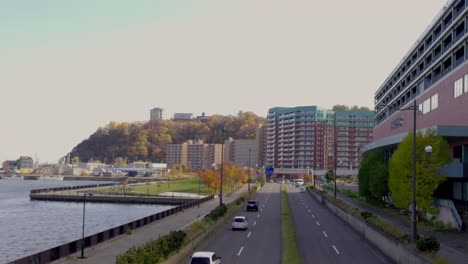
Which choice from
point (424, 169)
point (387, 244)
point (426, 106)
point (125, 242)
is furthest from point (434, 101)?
point (125, 242)

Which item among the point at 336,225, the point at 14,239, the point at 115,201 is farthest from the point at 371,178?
the point at 115,201

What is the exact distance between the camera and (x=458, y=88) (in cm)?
5112

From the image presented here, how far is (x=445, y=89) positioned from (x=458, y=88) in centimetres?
512

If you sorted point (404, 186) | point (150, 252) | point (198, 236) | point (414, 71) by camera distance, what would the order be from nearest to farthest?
point (150, 252) < point (198, 236) < point (404, 186) < point (414, 71)

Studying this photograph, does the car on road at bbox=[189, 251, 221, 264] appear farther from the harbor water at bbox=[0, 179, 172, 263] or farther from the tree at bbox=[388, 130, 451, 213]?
the harbor water at bbox=[0, 179, 172, 263]

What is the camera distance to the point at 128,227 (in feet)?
129

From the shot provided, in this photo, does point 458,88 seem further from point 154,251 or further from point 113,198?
point 113,198

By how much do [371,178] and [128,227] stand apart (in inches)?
1683

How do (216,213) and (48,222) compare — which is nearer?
(216,213)

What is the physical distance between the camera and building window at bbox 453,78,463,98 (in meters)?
50.1

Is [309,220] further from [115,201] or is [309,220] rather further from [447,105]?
[115,201]

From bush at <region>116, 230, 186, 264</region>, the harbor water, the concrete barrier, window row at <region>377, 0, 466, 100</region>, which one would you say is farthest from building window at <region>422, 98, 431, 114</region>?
the harbor water

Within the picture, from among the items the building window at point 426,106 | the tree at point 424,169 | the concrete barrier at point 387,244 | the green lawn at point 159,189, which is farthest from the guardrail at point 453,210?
the green lawn at point 159,189

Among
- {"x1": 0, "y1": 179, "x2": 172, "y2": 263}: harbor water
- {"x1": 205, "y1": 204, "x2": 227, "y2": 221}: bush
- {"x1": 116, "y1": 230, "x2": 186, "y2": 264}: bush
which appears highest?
{"x1": 116, "y1": 230, "x2": 186, "y2": 264}: bush
